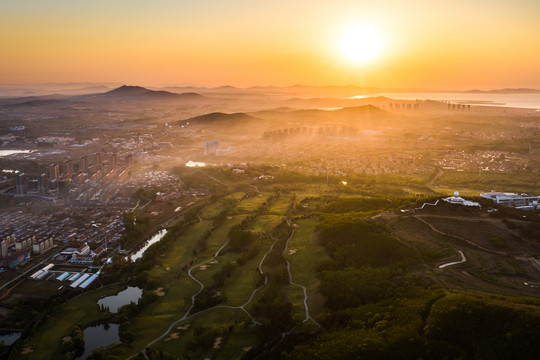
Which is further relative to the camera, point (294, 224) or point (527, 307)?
point (294, 224)

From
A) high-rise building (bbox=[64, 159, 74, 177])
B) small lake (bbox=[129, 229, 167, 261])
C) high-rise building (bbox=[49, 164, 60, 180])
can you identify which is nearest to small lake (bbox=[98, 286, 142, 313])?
small lake (bbox=[129, 229, 167, 261])

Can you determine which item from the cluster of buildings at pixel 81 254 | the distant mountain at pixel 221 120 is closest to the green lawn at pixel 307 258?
the cluster of buildings at pixel 81 254

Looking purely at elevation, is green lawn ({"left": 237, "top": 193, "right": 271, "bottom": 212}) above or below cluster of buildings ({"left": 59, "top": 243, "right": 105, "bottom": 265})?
above

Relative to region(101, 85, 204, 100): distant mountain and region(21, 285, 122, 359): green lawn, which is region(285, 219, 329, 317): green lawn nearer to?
region(21, 285, 122, 359): green lawn

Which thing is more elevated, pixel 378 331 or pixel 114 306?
pixel 378 331

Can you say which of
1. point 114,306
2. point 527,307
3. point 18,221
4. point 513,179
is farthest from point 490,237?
point 18,221

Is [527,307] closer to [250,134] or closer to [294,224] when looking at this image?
[294,224]
